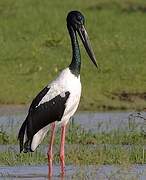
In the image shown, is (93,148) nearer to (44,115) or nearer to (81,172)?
(44,115)

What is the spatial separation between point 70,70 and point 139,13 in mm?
12457

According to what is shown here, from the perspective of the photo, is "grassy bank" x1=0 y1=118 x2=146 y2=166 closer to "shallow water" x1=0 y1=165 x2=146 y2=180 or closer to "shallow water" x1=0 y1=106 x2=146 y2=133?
"shallow water" x1=0 y1=165 x2=146 y2=180

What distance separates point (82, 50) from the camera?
1844 centimetres

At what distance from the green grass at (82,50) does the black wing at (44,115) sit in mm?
4990

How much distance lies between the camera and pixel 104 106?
15.6m

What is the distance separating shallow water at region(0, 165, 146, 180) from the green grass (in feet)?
16.3

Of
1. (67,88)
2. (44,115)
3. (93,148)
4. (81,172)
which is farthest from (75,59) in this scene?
(93,148)

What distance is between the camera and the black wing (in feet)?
34.1

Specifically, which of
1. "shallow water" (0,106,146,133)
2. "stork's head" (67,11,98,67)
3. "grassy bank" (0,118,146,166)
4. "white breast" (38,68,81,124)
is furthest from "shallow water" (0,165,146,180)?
"shallow water" (0,106,146,133)

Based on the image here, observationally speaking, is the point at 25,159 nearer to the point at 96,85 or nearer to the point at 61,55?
the point at 96,85

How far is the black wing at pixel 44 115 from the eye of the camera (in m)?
10.4

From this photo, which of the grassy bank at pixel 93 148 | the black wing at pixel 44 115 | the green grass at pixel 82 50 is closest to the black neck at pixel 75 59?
the black wing at pixel 44 115

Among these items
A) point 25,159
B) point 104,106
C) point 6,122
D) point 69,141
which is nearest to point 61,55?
point 104,106

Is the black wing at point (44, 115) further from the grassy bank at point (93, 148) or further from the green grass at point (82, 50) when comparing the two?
the green grass at point (82, 50)
